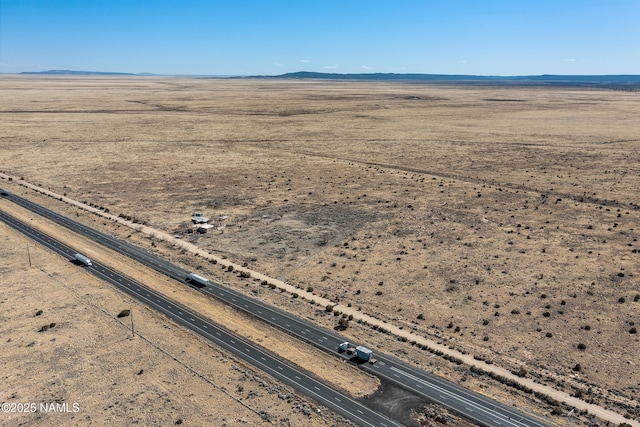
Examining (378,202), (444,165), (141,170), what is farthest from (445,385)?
(141,170)

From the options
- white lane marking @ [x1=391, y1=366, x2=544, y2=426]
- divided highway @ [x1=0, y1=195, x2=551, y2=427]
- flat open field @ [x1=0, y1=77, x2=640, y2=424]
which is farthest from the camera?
flat open field @ [x1=0, y1=77, x2=640, y2=424]

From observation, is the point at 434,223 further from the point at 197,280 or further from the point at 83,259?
the point at 83,259

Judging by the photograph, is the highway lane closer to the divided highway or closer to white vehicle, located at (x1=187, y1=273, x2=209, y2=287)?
the divided highway

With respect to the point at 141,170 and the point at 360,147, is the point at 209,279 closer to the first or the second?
the point at 141,170

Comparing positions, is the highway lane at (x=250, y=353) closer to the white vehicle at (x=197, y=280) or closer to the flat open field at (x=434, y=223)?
the white vehicle at (x=197, y=280)

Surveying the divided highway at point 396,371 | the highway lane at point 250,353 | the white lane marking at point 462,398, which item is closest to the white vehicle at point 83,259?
the highway lane at point 250,353

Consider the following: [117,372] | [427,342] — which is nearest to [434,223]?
[427,342]

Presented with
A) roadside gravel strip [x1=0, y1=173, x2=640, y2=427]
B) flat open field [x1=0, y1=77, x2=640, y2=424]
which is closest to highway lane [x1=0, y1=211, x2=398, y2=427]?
flat open field [x1=0, y1=77, x2=640, y2=424]
